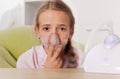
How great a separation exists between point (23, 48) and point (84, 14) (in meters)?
0.98

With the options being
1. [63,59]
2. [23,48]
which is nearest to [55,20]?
[63,59]

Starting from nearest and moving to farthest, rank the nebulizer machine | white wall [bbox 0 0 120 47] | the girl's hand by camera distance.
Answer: the nebulizer machine
the girl's hand
white wall [bbox 0 0 120 47]

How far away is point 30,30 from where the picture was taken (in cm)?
154

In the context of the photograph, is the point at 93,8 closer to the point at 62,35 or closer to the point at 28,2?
the point at 28,2

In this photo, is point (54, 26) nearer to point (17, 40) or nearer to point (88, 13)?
point (17, 40)

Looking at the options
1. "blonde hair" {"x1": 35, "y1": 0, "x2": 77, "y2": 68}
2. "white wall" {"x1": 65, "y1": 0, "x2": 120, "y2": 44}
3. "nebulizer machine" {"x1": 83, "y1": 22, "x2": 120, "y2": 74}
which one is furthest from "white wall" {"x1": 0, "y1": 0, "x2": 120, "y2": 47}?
"nebulizer machine" {"x1": 83, "y1": 22, "x2": 120, "y2": 74}

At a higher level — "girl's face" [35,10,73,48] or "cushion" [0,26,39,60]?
"girl's face" [35,10,73,48]

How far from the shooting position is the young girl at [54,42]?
94 cm

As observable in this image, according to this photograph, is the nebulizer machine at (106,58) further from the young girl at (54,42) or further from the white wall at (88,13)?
the white wall at (88,13)

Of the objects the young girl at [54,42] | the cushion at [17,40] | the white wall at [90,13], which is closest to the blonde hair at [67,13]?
the young girl at [54,42]

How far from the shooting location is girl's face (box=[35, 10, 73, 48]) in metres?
0.96

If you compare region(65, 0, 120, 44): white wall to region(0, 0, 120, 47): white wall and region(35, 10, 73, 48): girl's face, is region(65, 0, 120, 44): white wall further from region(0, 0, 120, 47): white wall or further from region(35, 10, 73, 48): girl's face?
region(35, 10, 73, 48): girl's face

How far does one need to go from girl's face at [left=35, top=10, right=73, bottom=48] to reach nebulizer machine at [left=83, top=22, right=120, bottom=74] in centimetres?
37

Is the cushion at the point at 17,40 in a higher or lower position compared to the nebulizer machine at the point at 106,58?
lower
